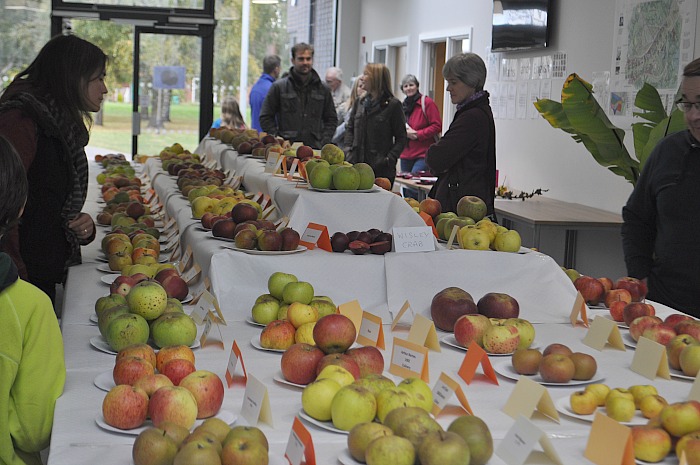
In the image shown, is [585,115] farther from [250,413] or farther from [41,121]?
[250,413]

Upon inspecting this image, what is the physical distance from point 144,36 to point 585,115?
6994mm

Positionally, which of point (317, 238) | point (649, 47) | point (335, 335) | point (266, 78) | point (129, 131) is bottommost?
point (335, 335)

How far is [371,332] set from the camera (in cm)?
234

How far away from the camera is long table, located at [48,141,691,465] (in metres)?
1.69

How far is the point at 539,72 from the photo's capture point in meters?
7.24

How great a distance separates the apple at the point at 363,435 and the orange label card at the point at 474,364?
56cm

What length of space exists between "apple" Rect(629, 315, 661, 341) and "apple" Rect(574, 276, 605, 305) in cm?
45

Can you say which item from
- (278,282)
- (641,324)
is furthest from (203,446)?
(641,324)

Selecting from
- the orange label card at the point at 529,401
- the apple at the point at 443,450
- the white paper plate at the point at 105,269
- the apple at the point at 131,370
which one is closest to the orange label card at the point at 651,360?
the orange label card at the point at 529,401

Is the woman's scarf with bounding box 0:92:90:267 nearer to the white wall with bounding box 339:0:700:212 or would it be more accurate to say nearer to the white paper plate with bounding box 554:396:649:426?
the white paper plate with bounding box 554:396:649:426

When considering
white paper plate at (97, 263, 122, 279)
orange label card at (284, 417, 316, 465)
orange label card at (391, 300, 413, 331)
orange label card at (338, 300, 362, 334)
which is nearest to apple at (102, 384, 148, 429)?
orange label card at (284, 417, 316, 465)

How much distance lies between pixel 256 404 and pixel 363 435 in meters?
0.32

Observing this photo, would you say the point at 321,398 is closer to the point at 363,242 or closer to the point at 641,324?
the point at 641,324

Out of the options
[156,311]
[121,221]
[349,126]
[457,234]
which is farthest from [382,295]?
[349,126]
